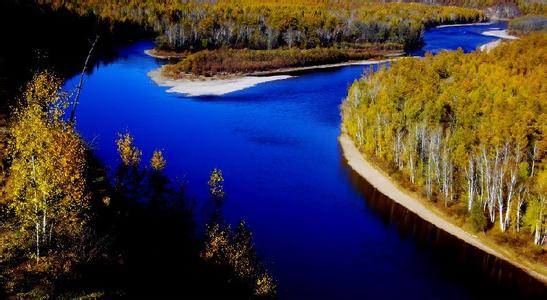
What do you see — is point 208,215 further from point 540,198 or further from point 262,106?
point 262,106

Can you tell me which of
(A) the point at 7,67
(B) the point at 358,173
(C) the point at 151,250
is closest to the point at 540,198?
(B) the point at 358,173

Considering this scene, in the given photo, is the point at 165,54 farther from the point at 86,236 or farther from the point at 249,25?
the point at 86,236

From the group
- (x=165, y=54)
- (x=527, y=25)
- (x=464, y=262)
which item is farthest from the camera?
(x=527, y=25)

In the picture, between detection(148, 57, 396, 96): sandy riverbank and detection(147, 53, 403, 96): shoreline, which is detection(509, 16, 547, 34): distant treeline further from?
detection(148, 57, 396, 96): sandy riverbank

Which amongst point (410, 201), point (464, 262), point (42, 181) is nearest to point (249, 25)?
point (410, 201)

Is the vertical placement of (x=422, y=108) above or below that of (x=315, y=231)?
above

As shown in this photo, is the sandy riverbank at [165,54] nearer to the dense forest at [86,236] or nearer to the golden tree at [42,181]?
the dense forest at [86,236]
